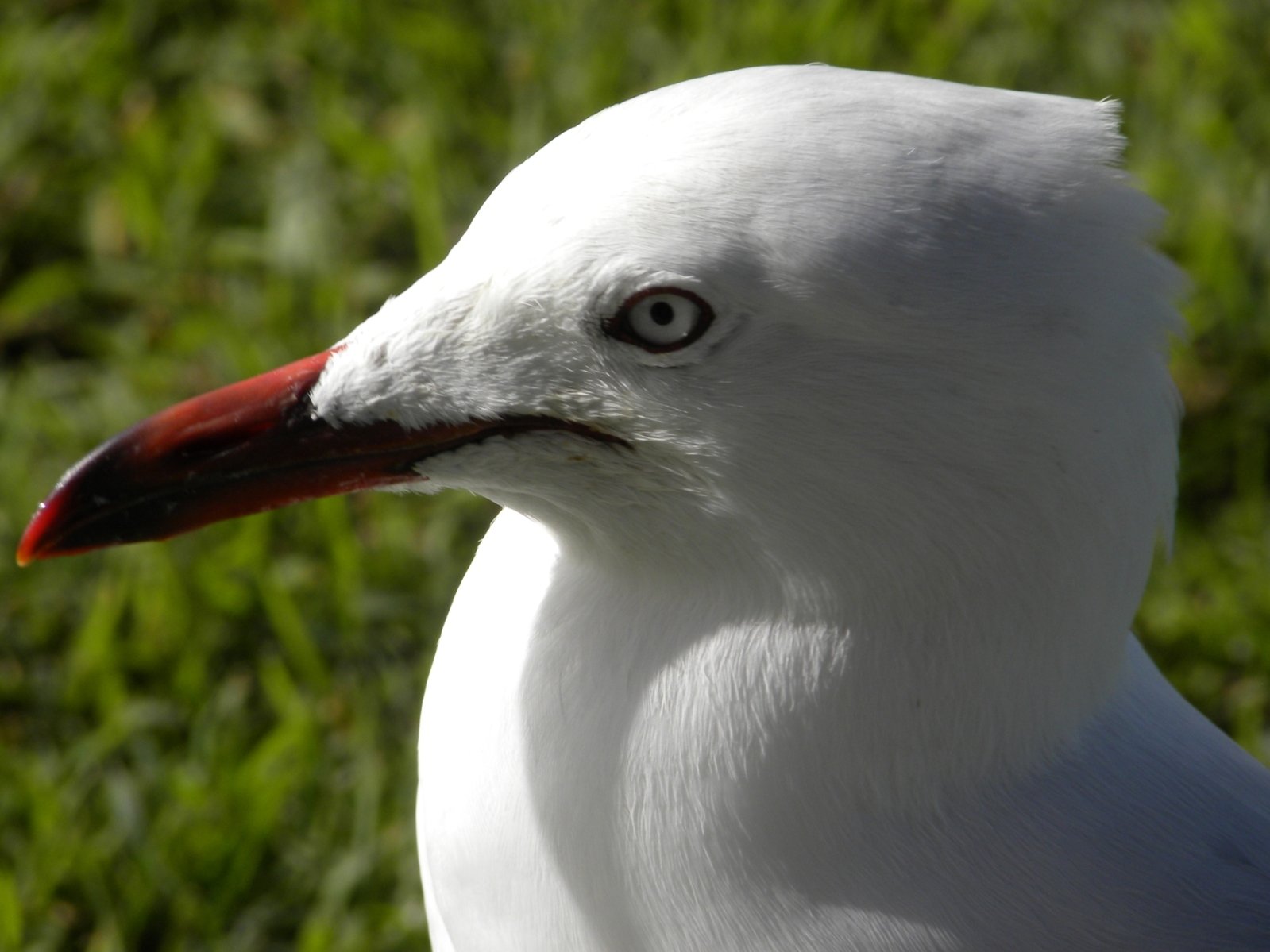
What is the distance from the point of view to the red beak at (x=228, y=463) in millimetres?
1729

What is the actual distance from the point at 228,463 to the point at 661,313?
21.8 inches

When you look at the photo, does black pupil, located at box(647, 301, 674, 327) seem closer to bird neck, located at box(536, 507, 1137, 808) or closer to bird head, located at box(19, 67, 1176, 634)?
bird head, located at box(19, 67, 1176, 634)

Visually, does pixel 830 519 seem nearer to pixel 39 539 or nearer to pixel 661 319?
pixel 661 319

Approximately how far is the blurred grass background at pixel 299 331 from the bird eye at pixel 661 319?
1589 mm

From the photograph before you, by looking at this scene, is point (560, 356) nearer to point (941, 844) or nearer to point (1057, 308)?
point (1057, 308)

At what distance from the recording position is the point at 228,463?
1760 mm

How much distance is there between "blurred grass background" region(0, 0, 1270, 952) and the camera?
9.43 feet

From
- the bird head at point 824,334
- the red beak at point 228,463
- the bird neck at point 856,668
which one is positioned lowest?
the bird neck at point 856,668

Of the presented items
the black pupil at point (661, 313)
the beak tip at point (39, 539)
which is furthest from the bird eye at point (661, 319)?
the beak tip at point (39, 539)

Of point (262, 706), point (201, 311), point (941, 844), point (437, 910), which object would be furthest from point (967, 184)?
point (201, 311)

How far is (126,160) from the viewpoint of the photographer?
160 inches

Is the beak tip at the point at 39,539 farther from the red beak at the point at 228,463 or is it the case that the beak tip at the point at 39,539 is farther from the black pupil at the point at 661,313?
the black pupil at the point at 661,313

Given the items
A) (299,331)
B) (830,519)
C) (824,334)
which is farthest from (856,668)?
(299,331)

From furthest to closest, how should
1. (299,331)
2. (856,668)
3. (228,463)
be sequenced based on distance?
(299,331) < (228,463) < (856,668)
